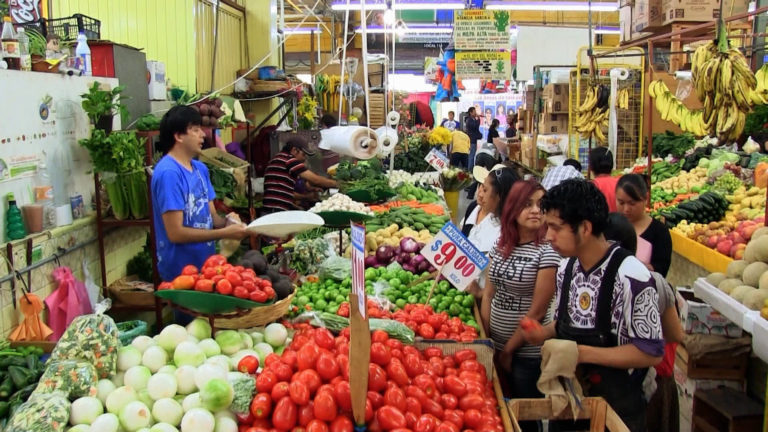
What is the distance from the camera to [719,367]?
4.47 m

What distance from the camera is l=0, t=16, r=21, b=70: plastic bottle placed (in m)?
3.92

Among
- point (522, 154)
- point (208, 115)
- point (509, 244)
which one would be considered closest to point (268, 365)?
point (509, 244)

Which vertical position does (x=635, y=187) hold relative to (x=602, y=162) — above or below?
below

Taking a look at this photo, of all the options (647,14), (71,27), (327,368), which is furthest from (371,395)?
(647,14)

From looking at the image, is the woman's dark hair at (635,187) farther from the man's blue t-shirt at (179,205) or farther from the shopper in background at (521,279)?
the man's blue t-shirt at (179,205)

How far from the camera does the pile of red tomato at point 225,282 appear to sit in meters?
2.81

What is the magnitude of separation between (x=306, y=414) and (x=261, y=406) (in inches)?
6.7

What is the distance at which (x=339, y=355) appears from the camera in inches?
98.3

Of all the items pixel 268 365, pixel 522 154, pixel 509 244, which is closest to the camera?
pixel 268 365

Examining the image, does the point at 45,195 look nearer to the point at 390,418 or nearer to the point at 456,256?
the point at 456,256

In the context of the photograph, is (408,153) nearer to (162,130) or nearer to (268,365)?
(162,130)

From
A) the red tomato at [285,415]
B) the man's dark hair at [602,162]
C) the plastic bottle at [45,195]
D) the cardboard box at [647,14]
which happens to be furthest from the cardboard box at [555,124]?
the red tomato at [285,415]

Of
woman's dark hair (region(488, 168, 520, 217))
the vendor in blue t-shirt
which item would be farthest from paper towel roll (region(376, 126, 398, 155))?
the vendor in blue t-shirt

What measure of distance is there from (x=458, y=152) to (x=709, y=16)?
7647mm
